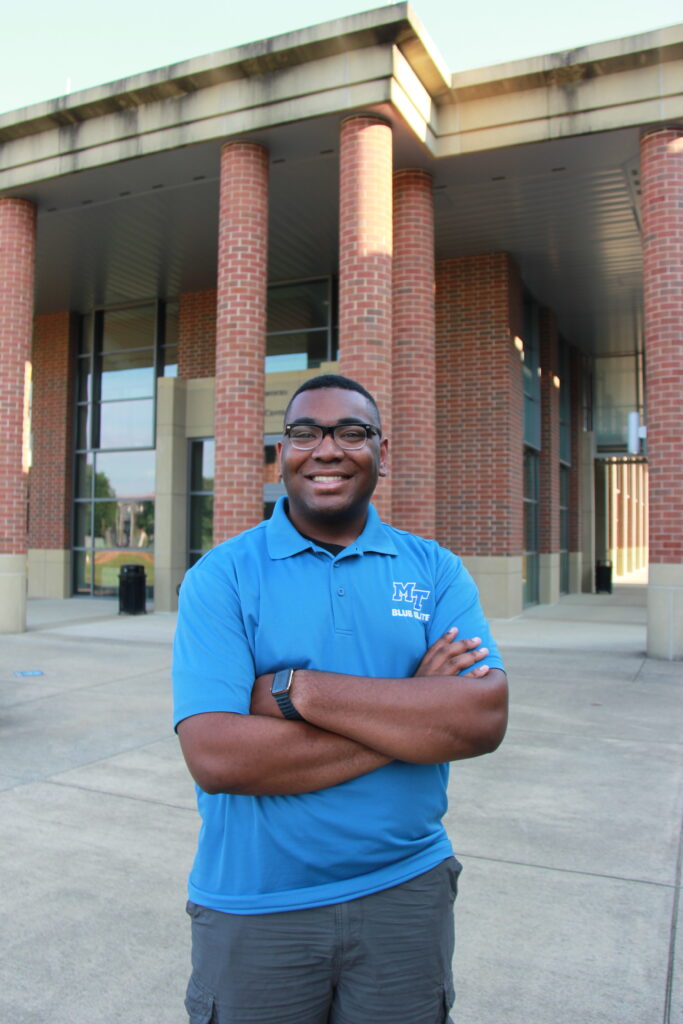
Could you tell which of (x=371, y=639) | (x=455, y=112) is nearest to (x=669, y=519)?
(x=455, y=112)

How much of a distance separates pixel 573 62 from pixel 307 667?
1079 centimetres

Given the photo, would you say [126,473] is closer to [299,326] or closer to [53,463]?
[53,463]

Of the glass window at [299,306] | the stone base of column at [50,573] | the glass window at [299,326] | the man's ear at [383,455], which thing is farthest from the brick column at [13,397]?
the man's ear at [383,455]

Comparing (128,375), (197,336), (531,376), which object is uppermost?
(197,336)

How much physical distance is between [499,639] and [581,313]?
11.2m

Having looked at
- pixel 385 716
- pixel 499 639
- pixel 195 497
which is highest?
pixel 195 497

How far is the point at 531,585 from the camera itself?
1766cm

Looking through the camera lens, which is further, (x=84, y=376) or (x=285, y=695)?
(x=84, y=376)

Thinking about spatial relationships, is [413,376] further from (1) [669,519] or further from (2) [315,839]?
(2) [315,839]

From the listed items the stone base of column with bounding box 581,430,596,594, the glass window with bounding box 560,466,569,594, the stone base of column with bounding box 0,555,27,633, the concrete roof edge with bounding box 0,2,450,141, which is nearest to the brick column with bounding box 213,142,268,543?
the concrete roof edge with bounding box 0,2,450,141

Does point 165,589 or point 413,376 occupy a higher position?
point 413,376

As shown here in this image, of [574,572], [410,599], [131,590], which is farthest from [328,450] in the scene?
[574,572]

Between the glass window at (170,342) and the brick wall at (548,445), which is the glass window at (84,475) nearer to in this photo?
the glass window at (170,342)

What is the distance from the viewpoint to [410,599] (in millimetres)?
1837
